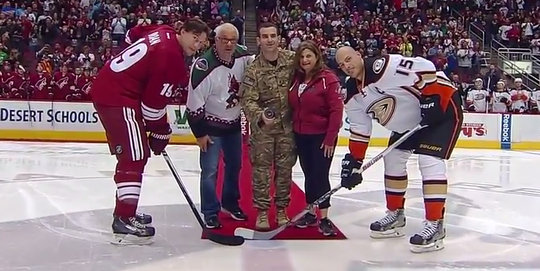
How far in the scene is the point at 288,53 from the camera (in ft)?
13.7

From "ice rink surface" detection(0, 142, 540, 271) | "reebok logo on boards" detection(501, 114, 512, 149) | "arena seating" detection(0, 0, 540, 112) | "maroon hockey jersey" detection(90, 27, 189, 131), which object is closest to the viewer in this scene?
"ice rink surface" detection(0, 142, 540, 271)

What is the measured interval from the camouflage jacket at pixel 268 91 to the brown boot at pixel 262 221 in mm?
535

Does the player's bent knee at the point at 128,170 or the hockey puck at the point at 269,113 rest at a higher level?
the hockey puck at the point at 269,113

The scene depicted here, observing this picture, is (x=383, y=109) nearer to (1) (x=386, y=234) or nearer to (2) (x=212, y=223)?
(1) (x=386, y=234)

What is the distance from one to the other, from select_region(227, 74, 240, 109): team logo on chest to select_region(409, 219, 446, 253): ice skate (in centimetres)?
140

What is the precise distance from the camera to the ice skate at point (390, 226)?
4109 mm

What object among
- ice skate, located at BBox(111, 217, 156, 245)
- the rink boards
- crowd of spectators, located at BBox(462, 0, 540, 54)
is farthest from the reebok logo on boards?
ice skate, located at BBox(111, 217, 156, 245)

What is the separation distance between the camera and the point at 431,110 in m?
3.67

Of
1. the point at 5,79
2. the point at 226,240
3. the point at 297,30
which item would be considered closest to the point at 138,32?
the point at 226,240

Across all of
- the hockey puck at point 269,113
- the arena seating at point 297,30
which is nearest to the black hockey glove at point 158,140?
the hockey puck at point 269,113

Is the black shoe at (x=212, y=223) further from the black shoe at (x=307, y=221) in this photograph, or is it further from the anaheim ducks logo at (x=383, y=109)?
the anaheim ducks logo at (x=383, y=109)

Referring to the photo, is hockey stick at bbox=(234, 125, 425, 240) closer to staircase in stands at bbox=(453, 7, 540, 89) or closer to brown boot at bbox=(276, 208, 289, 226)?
brown boot at bbox=(276, 208, 289, 226)

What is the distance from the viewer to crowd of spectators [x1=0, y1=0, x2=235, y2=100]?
11273mm

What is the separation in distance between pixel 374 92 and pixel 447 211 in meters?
1.67
